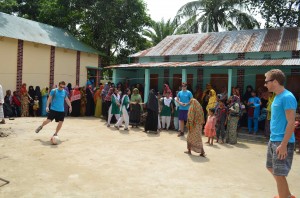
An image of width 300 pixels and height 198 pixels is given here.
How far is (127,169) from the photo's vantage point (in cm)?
550

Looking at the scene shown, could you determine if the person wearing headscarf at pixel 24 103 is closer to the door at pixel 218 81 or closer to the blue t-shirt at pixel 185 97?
the blue t-shirt at pixel 185 97

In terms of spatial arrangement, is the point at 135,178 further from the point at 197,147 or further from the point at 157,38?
the point at 157,38

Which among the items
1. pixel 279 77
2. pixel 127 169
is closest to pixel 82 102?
pixel 127 169

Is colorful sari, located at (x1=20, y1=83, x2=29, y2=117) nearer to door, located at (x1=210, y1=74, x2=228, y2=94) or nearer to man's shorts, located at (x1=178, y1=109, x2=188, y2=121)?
man's shorts, located at (x1=178, y1=109, x2=188, y2=121)

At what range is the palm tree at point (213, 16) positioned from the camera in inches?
818

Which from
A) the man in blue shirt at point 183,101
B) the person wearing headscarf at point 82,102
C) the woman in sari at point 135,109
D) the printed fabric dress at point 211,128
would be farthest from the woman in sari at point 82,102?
the printed fabric dress at point 211,128

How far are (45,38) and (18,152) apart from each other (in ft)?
39.8

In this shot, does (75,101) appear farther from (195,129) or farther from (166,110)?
(195,129)

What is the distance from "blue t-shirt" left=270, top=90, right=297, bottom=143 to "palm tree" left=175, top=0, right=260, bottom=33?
739 inches

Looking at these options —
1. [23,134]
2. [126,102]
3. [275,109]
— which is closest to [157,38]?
[126,102]

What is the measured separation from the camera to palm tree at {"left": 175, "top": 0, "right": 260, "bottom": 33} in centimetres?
2077

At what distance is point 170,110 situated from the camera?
36.8ft

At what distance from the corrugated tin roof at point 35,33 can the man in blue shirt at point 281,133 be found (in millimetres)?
13921

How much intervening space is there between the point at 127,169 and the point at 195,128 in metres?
2.16
